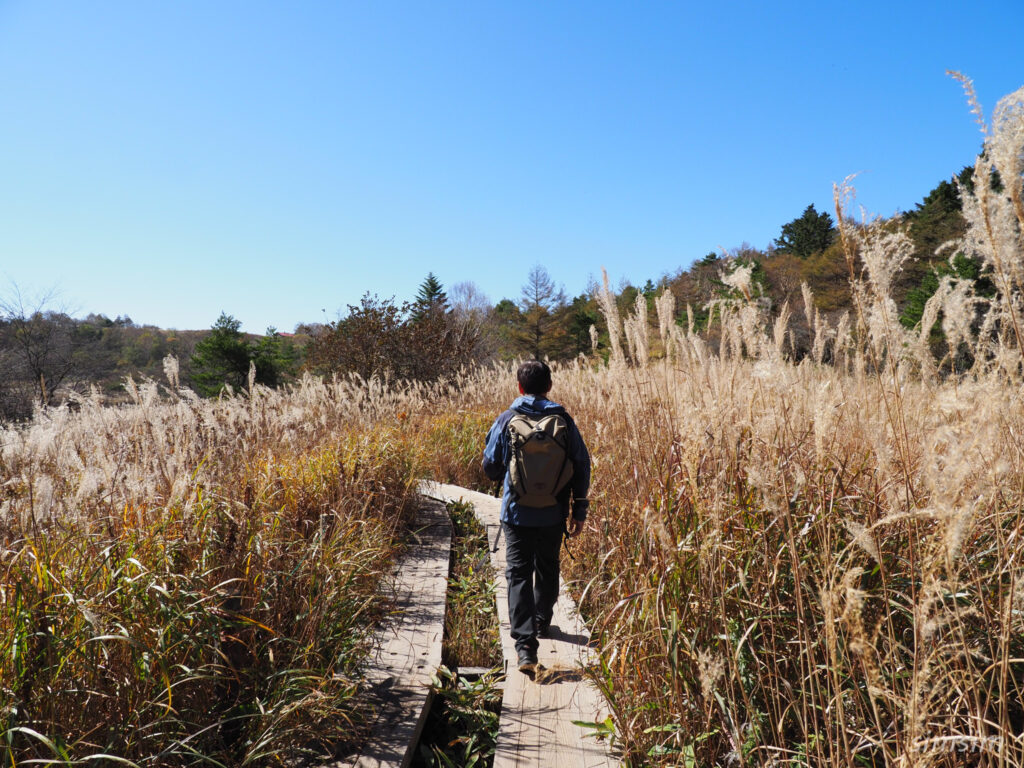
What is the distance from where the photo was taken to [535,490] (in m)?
3.03

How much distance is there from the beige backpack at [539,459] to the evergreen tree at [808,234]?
36.9 metres

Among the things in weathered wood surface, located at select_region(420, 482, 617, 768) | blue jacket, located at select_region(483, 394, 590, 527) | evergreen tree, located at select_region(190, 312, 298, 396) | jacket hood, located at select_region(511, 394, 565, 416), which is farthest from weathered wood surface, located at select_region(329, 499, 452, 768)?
evergreen tree, located at select_region(190, 312, 298, 396)

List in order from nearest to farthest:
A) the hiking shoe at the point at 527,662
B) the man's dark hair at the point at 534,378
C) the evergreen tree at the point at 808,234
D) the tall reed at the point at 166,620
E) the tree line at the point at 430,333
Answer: the tall reed at the point at 166,620 → the hiking shoe at the point at 527,662 → the man's dark hair at the point at 534,378 → the tree line at the point at 430,333 → the evergreen tree at the point at 808,234

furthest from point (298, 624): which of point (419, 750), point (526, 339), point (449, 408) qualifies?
point (526, 339)

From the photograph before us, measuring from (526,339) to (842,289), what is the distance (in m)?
18.3

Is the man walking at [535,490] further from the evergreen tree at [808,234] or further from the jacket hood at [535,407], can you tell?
the evergreen tree at [808,234]

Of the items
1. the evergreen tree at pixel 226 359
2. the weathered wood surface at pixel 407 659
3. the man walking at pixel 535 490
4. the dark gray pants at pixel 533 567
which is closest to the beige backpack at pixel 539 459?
the man walking at pixel 535 490

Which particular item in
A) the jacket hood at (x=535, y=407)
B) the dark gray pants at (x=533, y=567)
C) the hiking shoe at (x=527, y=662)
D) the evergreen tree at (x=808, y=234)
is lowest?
the hiking shoe at (x=527, y=662)

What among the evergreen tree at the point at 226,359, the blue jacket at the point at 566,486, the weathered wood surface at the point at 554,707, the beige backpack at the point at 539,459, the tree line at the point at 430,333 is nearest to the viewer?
the weathered wood surface at the point at 554,707

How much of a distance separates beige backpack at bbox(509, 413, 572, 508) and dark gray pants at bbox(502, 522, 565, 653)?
202 mm

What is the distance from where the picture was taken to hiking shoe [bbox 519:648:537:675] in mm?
2824

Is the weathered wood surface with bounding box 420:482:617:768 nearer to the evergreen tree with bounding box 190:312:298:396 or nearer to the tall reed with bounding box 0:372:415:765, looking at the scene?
the tall reed with bounding box 0:372:415:765

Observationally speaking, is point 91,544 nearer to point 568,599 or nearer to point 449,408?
point 568,599

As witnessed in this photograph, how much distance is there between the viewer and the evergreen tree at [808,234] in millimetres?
35219
